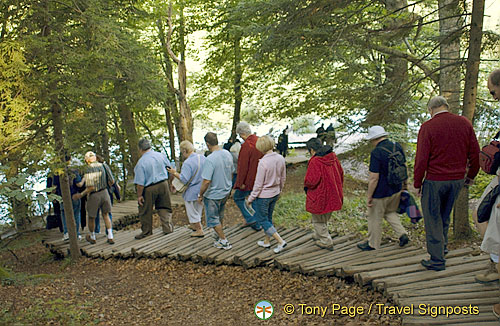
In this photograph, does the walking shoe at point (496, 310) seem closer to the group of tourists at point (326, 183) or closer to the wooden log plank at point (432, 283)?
the group of tourists at point (326, 183)

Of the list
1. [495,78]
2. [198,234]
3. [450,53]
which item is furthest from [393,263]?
[450,53]

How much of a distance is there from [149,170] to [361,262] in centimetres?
424

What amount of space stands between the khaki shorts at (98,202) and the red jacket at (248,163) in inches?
120

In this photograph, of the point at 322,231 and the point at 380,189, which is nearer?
the point at 380,189

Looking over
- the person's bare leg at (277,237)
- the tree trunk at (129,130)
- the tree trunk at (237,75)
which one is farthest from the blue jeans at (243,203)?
the tree trunk at (129,130)

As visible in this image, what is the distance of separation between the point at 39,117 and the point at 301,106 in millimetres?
7176

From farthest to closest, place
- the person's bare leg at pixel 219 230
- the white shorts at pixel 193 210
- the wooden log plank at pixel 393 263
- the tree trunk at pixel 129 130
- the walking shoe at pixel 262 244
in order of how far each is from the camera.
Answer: the tree trunk at pixel 129 130, the white shorts at pixel 193 210, the person's bare leg at pixel 219 230, the walking shoe at pixel 262 244, the wooden log plank at pixel 393 263

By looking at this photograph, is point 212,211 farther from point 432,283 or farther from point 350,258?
point 432,283

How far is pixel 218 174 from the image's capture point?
645 cm

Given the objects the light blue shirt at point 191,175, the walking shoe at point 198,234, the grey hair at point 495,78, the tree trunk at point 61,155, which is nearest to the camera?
the grey hair at point 495,78

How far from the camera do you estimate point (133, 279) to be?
6449 mm

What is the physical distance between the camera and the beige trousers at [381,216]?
5293 mm

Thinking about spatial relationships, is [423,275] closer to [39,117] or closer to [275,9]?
[275,9]

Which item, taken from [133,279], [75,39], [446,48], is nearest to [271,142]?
[133,279]
